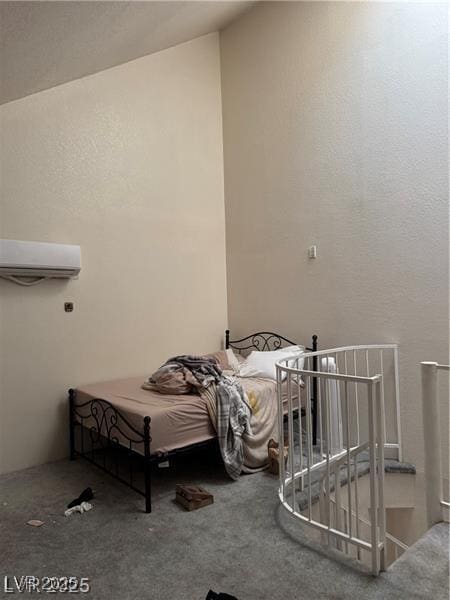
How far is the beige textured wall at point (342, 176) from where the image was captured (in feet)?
10.2

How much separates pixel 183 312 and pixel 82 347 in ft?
3.66

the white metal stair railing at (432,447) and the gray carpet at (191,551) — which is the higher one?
the white metal stair railing at (432,447)

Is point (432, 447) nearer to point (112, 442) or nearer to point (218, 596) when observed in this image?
point (218, 596)

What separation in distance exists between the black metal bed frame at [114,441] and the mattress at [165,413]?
0.10 feet

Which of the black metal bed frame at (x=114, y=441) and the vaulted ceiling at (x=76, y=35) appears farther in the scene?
the black metal bed frame at (x=114, y=441)

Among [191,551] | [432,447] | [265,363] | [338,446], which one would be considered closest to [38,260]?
[265,363]

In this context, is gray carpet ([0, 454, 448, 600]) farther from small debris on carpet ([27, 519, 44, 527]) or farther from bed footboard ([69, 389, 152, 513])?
bed footboard ([69, 389, 152, 513])

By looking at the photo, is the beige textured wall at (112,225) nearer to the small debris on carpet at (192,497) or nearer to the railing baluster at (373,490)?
the small debris on carpet at (192,497)

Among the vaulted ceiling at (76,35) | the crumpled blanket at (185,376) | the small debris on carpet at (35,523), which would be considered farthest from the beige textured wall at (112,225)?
the small debris on carpet at (35,523)

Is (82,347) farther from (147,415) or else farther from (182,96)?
(182,96)

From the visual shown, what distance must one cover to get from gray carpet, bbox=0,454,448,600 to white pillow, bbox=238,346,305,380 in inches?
37.4

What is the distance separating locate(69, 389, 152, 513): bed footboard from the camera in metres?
2.64

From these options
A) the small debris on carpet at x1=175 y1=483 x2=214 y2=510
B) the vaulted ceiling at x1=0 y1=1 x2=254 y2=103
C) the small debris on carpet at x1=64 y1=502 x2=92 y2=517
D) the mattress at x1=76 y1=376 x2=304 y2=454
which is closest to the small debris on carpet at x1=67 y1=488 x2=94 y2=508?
the small debris on carpet at x1=64 y1=502 x2=92 y2=517

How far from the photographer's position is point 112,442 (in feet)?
10.6
